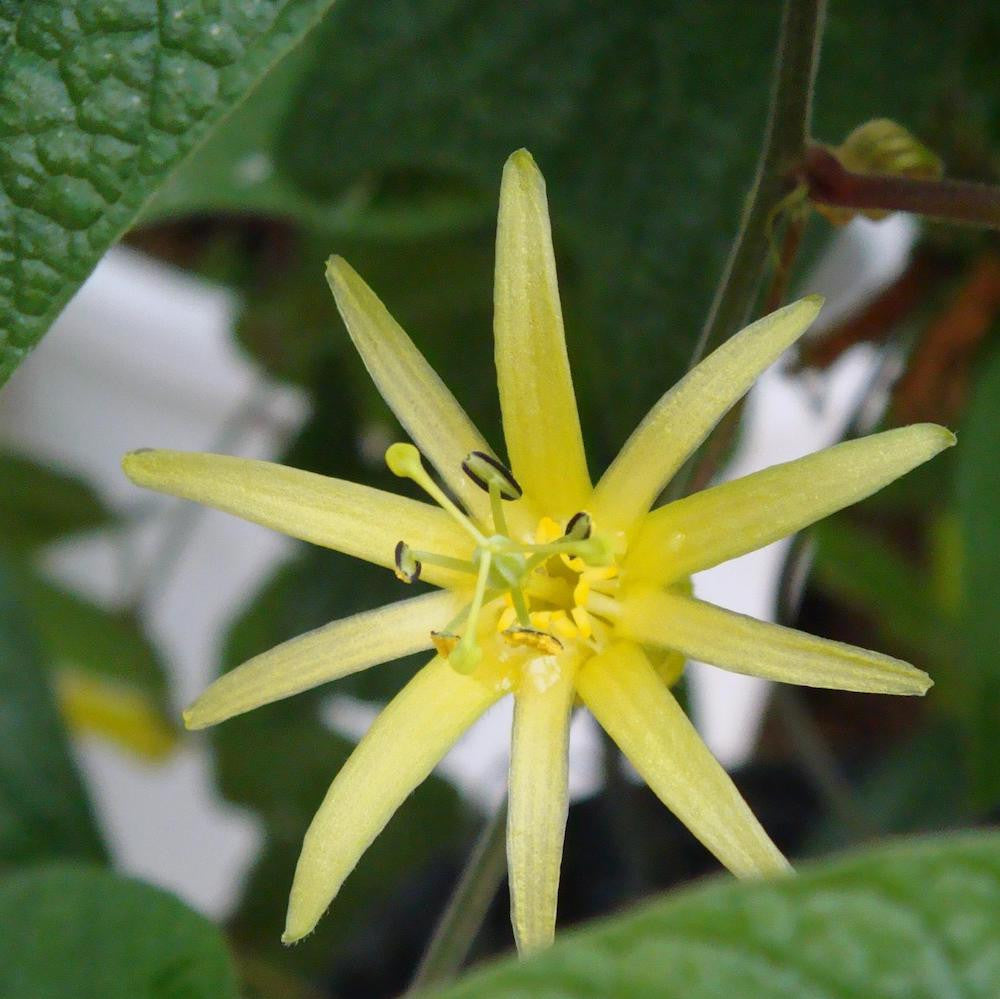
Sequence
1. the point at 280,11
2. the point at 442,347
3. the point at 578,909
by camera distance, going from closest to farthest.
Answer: the point at 280,11
the point at 578,909
the point at 442,347

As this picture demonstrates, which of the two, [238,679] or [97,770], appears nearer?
[238,679]

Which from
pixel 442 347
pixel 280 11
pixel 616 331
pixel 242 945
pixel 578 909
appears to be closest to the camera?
pixel 280 11

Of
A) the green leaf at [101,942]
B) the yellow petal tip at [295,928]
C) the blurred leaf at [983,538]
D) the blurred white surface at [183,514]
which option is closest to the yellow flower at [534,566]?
the yellow petal tip at [295,928]

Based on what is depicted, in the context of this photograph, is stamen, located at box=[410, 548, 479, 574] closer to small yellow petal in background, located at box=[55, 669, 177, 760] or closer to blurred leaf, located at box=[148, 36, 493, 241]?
blurred leaf, located at box=[148, 36, 493, 241]

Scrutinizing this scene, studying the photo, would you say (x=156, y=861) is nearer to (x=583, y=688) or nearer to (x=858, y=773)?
(x=858, y=773)

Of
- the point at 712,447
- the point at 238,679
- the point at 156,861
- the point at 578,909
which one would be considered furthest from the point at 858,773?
the point at 156,861

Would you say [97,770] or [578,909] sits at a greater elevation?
[578,909]

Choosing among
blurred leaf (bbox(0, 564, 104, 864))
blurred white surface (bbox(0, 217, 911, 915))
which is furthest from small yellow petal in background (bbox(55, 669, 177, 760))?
blurred leaf (bbox(0, 564, 104, 864))
